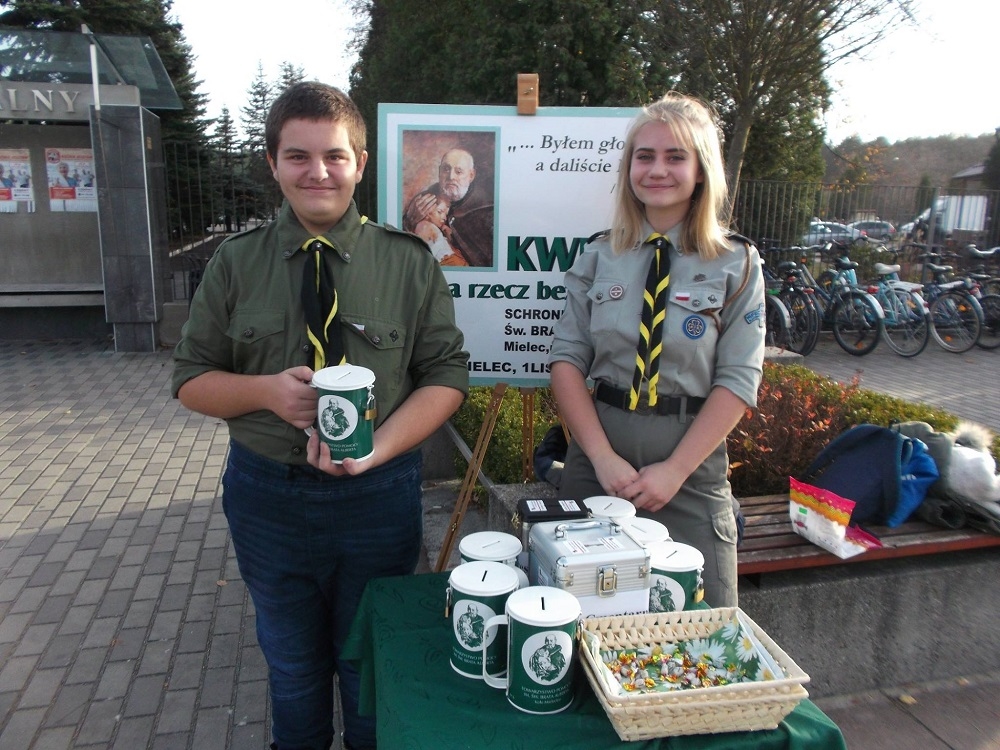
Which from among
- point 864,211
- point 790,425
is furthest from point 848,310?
point 790,425

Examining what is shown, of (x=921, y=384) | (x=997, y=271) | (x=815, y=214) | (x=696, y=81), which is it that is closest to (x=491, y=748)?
(x=921, y=384)

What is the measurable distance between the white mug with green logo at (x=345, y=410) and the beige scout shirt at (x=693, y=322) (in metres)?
0.79

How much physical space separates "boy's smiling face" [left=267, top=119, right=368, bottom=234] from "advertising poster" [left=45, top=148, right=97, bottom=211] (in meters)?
9.19

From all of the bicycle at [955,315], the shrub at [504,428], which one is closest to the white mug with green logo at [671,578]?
the shrub at [504,428]

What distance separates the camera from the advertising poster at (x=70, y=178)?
9.64 m

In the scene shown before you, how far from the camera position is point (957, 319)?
1073 cm

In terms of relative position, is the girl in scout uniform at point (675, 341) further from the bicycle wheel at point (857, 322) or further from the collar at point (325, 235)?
the bicycle wheel at point (857, 322)

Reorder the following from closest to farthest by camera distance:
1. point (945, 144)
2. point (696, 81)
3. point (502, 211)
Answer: point (502, 211) < point (696, 81) < point (945, 144)

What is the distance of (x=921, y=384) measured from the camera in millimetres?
8797

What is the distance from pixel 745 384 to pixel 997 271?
13200 mm

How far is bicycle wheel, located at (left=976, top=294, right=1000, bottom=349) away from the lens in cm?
1103

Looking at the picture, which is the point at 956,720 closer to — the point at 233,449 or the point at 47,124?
the point at 233,449

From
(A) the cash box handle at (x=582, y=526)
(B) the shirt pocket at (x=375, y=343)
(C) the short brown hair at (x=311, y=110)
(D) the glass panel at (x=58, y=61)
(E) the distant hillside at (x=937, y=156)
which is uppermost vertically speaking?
(E) the distant hillside at (x=937, y=156)

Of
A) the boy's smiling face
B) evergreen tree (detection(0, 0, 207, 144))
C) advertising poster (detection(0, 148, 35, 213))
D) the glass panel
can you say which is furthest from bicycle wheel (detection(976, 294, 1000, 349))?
evergreen tree (detection(0, 0, 207, 144))
